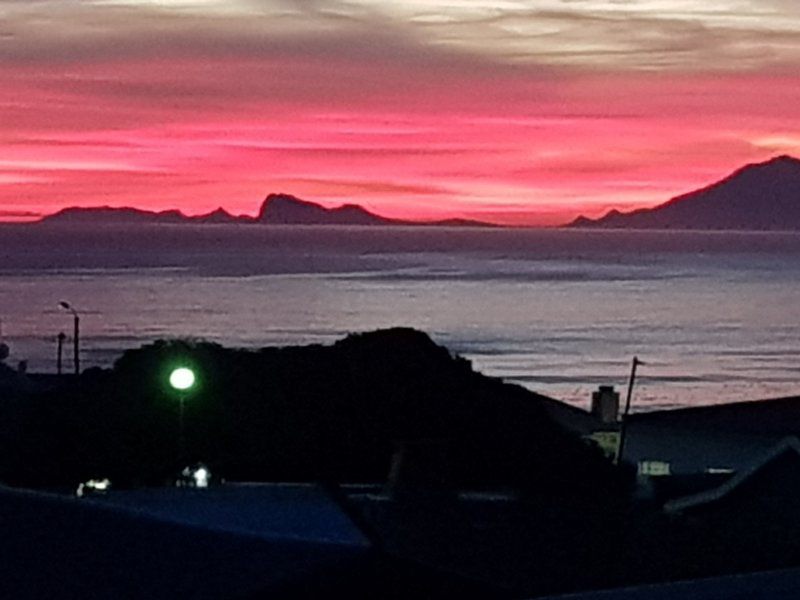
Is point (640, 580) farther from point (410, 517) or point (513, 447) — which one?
point (513, 447)

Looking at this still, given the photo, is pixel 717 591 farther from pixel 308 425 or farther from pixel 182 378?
pixel 308 425

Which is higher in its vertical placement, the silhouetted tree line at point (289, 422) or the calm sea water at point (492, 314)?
the calm sea water at point (492, 314)

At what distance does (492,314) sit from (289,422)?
63711 millimetres

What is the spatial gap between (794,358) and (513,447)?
44.8 metres

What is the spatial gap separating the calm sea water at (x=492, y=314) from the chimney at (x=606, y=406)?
17.6 meters

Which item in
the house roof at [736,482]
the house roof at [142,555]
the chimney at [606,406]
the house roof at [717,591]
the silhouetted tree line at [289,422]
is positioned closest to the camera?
the house roof at [717,591]

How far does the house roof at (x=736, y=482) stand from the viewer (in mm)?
15227

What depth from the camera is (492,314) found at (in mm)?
93000

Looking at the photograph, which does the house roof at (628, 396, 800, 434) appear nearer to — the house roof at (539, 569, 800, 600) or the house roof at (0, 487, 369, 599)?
the house roof at (0, 487, 369, 599)

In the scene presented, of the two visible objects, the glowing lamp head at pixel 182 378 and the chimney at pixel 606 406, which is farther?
the chimney at pixel 606 406

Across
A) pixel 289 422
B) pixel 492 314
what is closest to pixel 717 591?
pixel 289 422

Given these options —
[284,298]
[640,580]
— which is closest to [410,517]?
[640,580]

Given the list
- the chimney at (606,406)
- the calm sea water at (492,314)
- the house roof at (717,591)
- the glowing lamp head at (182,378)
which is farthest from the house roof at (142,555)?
the calm sea water at (492,314)

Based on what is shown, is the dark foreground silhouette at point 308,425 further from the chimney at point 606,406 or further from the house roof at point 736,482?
the chimney at point 606,406
